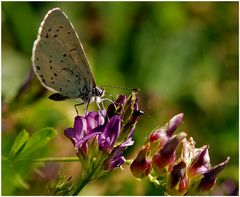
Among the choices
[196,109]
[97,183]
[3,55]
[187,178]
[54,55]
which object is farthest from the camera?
[196,109]

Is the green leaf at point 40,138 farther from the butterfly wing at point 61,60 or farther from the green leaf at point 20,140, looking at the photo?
the butterfly wing at point 61,60

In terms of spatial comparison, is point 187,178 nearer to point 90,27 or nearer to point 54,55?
point 54,55

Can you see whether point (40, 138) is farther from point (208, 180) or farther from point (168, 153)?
point (208, 180)

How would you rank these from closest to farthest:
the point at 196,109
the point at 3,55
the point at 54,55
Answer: the point at 54,55, the point at 3,55, the point at 196,109

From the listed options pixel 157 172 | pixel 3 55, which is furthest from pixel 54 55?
pixel 3 55

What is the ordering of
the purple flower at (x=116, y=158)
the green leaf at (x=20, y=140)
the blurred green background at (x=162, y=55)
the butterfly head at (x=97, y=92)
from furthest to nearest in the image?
the blurred green background at (x=162, y=55), the butterfly head at (x=97, y=92), the green leaf at (x=20, y=140), the purple flower at (x=116, y=158)

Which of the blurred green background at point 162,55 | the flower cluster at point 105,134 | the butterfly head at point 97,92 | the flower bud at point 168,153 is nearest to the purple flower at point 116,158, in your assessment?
the flower cluster at point 105,134
